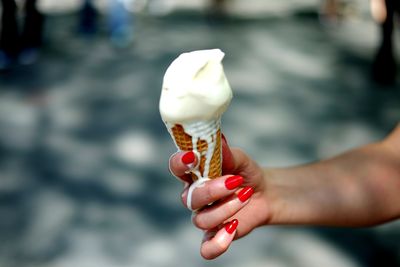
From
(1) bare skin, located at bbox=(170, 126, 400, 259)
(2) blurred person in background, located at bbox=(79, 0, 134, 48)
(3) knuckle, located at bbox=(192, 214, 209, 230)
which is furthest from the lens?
(2) blurred person in background, located at bbox=(79, 0, 134, 48)

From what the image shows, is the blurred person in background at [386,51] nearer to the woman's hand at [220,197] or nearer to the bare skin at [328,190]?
the bare skin at [328,190]

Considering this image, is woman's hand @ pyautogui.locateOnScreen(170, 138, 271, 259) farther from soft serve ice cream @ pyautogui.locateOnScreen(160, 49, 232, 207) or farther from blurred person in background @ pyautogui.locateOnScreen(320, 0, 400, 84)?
blurred person in background @ pyautogui.locateOnScreen(320, 0, 400, 84)

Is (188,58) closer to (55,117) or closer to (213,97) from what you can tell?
(213,97)

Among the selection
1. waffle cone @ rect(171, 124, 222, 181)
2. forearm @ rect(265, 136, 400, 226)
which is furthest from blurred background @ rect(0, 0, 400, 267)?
waffle cone @ rect(171, 124, 222, 181)

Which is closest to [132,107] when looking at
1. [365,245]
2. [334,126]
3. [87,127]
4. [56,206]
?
[87,127]

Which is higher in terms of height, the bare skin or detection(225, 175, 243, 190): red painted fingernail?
detection(225, 175, 243, 190): red painted fingernail

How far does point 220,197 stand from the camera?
1.26 metres

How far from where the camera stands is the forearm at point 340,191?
1638mm

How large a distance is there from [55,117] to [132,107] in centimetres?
75

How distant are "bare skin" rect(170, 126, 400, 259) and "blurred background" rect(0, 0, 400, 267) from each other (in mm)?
1394

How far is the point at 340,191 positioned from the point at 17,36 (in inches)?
226

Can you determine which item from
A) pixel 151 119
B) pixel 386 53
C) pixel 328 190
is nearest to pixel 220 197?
pixel 328 190

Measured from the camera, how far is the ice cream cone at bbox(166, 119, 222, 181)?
1237mm

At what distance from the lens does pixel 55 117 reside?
15.7 feet
